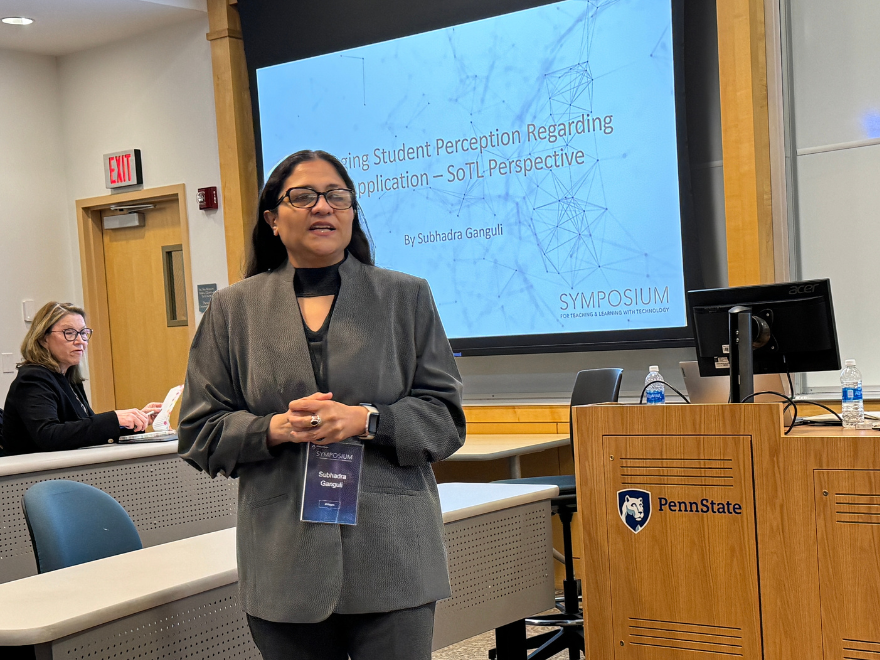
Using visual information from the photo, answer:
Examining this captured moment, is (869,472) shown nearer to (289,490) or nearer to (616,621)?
(616,621)

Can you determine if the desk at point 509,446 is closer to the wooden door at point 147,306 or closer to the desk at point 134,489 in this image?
the desk at point 134,489

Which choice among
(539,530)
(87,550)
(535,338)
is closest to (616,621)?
(539,530)

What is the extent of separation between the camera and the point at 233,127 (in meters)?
6.13

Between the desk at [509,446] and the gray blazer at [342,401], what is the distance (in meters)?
2.42

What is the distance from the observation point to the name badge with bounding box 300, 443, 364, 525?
1553 millimetres

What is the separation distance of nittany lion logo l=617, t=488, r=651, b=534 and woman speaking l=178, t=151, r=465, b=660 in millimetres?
1226

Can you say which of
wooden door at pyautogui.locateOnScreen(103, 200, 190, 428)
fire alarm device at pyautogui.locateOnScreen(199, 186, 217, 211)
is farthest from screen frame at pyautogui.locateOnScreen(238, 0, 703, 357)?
wooden door at pyautogui.locateOnScreen(103, 200, 190, 428)

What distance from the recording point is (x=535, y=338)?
505 cm

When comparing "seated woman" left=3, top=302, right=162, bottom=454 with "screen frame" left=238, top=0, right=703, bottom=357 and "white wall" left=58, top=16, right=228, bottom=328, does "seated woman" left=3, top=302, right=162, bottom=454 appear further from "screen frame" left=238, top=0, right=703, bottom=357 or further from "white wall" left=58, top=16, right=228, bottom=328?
"white wall" left=58, top=16, right=228, bottom=328

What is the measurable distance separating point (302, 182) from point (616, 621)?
172cm

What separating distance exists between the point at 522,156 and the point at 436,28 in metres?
0.89

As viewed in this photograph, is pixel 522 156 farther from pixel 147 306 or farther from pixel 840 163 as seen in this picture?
pixel 147 306

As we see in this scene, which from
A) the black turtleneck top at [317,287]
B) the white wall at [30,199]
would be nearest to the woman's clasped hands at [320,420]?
the black turtleneck top at [317,287]

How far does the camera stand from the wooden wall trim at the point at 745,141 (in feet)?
14.4
